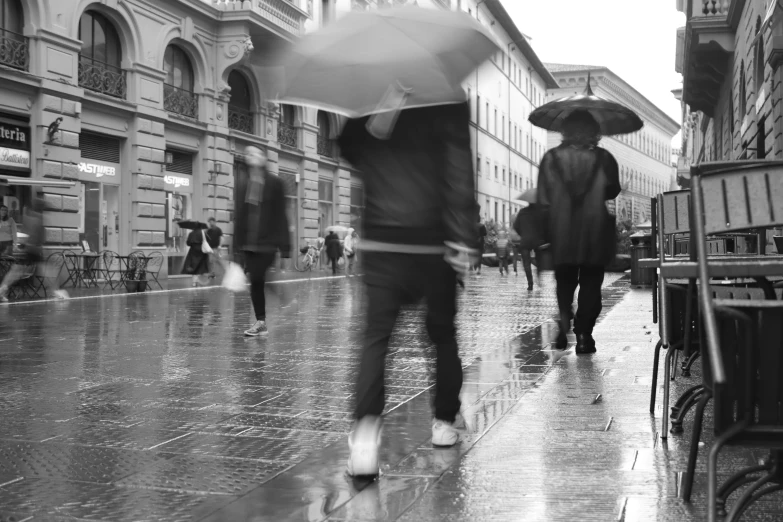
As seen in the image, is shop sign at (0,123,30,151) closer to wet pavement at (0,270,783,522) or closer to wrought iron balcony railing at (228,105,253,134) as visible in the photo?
wrought iron balcony railing at (228,105,253,134)

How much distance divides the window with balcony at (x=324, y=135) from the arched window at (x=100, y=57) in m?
12.7

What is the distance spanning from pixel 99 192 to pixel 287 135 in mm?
10892

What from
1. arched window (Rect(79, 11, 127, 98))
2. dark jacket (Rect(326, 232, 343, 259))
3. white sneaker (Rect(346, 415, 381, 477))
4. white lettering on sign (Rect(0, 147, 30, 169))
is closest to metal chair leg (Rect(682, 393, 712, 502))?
white sneaker (Rect(346, 415, 381, 477))

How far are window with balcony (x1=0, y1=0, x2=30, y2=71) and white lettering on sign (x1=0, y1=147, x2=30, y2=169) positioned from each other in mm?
1721

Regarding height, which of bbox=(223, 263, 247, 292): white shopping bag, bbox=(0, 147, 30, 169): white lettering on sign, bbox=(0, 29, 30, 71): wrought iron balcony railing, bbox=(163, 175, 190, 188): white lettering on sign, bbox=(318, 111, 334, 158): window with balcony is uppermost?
bbox=(318, 111, 334, 158): window with balcony

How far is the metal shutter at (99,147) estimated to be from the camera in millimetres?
23547

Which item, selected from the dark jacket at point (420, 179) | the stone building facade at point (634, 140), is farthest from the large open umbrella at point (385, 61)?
the stone building facade at point (634, 140)

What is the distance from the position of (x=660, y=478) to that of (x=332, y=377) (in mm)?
3646

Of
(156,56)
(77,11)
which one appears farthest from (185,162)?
(77,11)

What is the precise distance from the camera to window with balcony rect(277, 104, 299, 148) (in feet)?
110

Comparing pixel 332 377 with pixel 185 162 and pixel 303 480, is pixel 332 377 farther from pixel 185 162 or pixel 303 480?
pixel 185 162

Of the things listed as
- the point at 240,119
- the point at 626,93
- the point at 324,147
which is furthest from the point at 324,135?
the point at 626,93

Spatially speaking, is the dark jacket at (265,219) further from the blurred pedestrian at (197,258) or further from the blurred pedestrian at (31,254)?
the blurred pedestrian at (197,258)

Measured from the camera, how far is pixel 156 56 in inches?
1014
